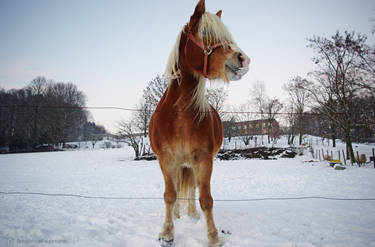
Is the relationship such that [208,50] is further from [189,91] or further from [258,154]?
[258,154]

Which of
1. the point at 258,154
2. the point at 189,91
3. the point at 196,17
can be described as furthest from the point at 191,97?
the point at 258,154

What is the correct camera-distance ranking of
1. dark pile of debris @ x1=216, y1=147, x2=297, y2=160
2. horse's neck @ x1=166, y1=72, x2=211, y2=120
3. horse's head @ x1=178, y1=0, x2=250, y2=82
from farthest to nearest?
dark pile of debris @ x1=216, y1=147, x2=297, y2=160
horse's neck @ x1=166, y1=72, x2=211, y2=120
horse's head @ x1=178, y1=0, x2=250, y2=82

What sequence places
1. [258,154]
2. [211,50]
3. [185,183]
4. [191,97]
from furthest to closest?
1. [258,154]
2. [185,183]
3. [191,97]
4. [211,50]

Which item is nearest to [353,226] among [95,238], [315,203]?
[315,203]

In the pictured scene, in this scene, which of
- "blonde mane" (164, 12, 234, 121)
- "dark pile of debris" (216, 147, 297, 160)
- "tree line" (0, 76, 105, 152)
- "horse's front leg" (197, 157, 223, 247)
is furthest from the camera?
"tree line" (0, 76, 105, 152)

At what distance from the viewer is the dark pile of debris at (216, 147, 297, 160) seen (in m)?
19.2

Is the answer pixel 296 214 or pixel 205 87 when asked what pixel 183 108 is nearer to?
pixel 205 87

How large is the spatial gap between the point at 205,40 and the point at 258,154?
19818 mm

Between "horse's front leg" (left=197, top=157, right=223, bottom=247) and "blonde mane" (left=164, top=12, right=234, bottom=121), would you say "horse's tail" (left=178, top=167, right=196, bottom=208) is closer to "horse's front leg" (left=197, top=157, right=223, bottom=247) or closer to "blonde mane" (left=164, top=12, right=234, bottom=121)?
"horse's front leg" (left=197, top=157, right=223, bottom=247)

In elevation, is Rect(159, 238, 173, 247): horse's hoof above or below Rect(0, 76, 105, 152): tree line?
A: below

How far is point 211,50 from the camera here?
6.46ft

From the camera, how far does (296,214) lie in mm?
3480

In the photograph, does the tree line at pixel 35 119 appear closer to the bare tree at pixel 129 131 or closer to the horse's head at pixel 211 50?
the bare tree at pixel 129 131

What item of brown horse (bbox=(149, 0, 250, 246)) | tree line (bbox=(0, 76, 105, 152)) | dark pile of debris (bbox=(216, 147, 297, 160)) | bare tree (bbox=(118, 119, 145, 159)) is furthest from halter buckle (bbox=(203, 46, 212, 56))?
tree line (bbox=(0, 76, 105, 152))
